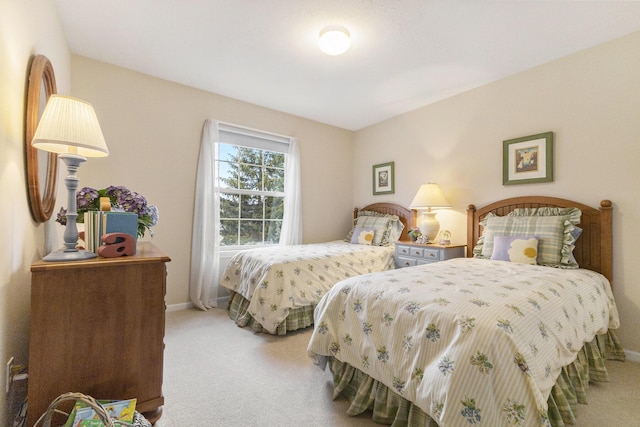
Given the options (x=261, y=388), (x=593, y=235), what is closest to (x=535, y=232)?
(x=593, y=235)

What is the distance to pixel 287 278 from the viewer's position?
2.67m

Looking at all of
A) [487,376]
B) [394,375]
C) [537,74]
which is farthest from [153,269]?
[537,74]

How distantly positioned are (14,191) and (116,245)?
0.48 m

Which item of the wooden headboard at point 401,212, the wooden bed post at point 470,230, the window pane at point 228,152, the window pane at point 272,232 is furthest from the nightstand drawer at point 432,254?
the window pane at point 228,152

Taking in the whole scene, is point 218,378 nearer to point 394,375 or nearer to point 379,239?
point 394,375

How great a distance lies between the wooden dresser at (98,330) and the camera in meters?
1.11

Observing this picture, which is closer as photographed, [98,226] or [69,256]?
[69,256]

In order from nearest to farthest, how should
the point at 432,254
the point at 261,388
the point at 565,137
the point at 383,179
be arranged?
the point at 261,388 < the point at 565,137 < the point at 432,254 < the point at 383,179

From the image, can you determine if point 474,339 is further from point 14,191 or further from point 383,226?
point 383,226

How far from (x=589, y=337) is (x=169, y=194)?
3695mm

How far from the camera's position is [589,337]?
1.72 metres

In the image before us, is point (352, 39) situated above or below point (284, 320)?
above

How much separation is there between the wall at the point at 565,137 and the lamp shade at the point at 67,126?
3.33m

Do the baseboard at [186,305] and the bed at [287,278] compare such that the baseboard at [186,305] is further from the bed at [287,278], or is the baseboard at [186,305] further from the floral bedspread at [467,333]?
the floral bedspread at [467,333]
